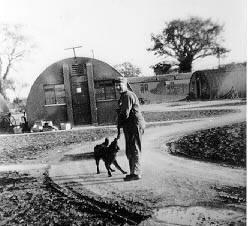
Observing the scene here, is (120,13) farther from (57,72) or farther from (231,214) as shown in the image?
(57,72)

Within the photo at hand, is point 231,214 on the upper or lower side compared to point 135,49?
lower

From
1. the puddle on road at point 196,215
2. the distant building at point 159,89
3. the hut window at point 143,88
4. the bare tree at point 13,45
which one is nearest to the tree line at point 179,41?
the bare tree at point 13,45

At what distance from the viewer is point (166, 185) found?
457 cm

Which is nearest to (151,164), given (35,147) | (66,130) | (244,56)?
(244,56)

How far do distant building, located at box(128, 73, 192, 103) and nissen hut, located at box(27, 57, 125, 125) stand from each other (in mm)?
15286

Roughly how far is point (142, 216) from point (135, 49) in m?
3.02

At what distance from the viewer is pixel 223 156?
5.66 meters

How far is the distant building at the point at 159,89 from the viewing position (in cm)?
2811

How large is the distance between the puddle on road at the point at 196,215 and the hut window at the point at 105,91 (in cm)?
901

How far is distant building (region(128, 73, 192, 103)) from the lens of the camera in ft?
92.2

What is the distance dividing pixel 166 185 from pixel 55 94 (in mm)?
8896

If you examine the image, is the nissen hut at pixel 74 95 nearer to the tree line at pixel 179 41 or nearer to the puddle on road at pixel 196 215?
the tree line at pixel 179 41

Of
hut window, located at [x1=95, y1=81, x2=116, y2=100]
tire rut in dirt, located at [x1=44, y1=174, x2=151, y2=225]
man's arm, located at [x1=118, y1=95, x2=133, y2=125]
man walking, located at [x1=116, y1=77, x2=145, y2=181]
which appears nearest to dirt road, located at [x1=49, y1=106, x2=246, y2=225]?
tire rut in dirt, located at [x1=44, y1=174, x2=151, y2=225]

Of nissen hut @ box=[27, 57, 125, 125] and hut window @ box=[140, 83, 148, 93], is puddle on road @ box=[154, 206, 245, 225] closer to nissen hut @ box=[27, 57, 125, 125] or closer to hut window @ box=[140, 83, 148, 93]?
nissen hut @ box=[27, 57, 125, 125]
